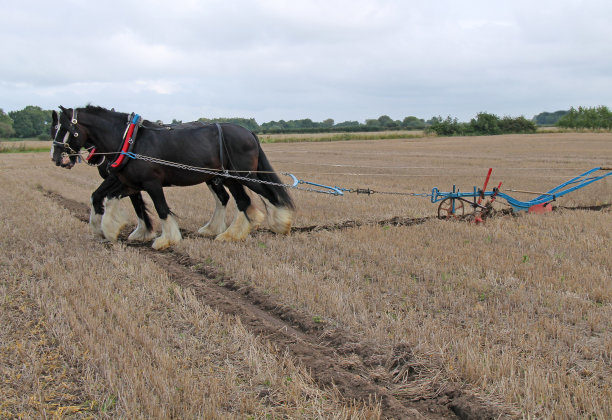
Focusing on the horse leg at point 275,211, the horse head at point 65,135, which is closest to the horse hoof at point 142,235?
the horse head at point 65,135

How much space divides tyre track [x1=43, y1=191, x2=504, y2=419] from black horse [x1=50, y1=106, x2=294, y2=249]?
204cm

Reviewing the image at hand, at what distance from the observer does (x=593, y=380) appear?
127 inches

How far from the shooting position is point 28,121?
229 feet

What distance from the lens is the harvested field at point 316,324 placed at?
3088 millimetres

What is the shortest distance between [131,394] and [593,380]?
3036 millimetres

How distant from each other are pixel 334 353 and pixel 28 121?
78.5m

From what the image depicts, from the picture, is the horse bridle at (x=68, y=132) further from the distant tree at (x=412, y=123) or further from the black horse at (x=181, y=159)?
the distant tree at (x=412, y=123)

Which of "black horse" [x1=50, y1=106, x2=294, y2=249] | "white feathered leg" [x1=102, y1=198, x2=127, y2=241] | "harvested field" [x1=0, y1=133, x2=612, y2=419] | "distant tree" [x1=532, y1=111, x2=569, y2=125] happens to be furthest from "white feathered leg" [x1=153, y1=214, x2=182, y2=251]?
"distant tree" [x1=532, y1=111, x2=569, y2=125]

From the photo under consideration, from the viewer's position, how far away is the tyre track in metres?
3.04

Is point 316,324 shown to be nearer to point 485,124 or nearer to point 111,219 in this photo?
point 111,219

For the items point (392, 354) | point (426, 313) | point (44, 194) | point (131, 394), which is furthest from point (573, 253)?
point (44, 194)

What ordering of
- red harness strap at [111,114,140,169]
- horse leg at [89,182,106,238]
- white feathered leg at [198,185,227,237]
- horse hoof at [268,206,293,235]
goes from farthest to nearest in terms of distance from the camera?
white feathered leg at [198,185,227,237] < horse hoof at [268,206,293,235] < horse leg at [89,182,106,238] < red harness strap at [111,114,140,169]

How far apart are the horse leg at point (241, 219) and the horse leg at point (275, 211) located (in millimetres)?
288

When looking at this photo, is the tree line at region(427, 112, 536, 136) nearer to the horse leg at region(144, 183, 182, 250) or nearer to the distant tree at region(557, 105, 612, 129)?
the distant tree at region(557, 105, 612, 129)
